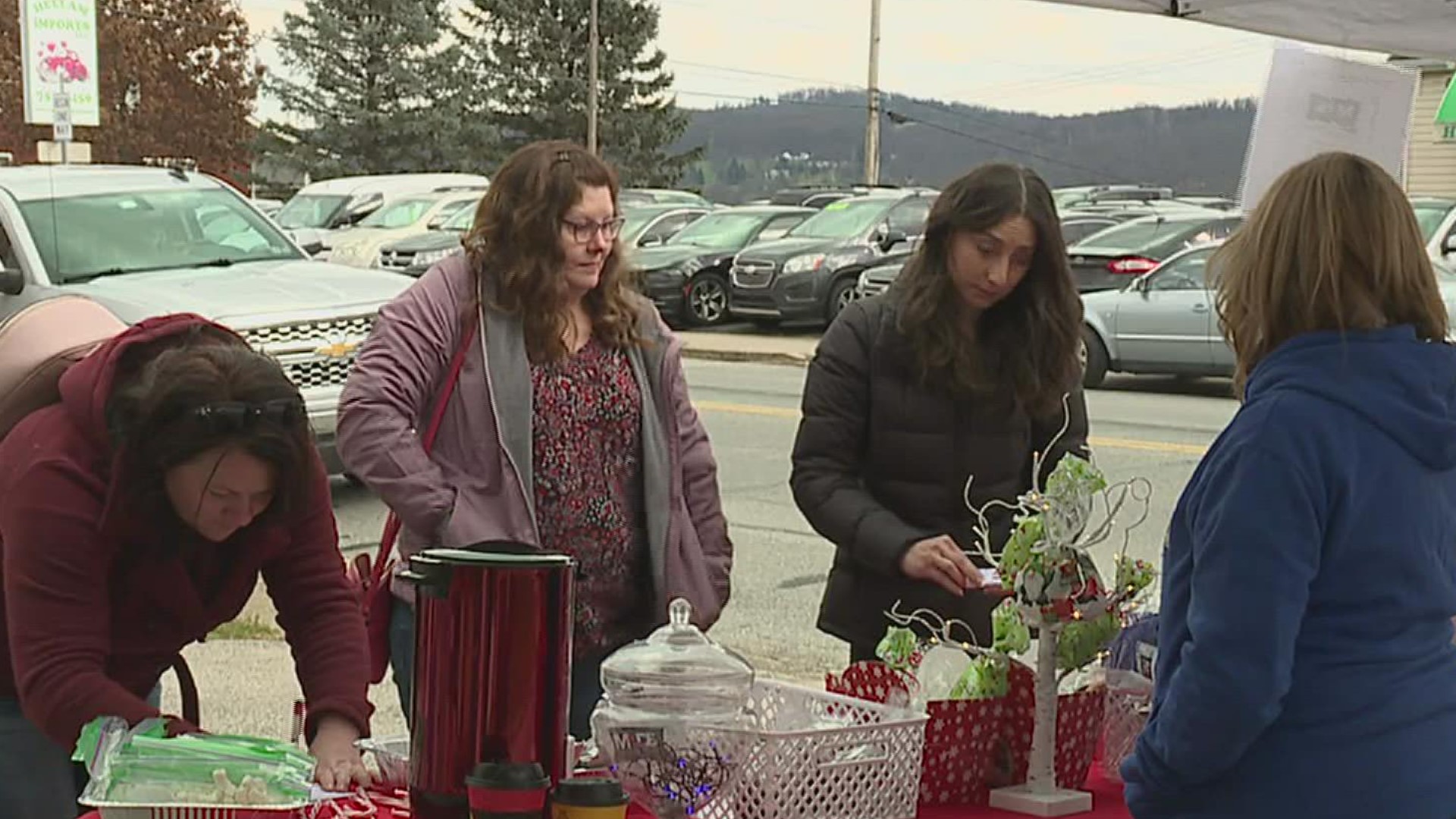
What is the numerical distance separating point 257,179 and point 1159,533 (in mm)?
44560

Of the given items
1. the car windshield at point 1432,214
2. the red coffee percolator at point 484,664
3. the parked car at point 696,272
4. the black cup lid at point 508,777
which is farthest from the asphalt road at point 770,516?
the parked car at point 696,272

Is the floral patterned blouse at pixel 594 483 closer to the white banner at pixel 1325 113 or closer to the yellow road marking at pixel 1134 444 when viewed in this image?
the white banner at pixel 1325 113

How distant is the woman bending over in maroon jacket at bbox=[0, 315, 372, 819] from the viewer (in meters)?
2.47

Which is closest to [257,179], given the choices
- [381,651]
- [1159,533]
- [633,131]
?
[633,131]

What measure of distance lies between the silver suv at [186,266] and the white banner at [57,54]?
0.55 meters

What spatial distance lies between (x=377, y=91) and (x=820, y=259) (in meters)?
32.3

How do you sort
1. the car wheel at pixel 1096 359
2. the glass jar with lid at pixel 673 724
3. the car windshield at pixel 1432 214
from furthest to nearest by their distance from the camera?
the car wheel at pixel 1096 359
the car windshield at pixel 1432 214
the glass jar with lid at pixel 673 724

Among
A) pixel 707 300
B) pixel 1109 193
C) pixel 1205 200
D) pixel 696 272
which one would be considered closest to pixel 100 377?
pixel 696 272

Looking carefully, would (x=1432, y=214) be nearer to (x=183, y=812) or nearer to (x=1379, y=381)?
(x=1379, y=381)

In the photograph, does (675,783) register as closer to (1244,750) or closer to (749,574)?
(1244,750)

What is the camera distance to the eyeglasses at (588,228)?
3.57 meters

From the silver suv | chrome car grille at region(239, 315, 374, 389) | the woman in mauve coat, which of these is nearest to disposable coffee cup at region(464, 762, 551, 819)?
the woman in mauve coat

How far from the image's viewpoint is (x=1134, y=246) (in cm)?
1717

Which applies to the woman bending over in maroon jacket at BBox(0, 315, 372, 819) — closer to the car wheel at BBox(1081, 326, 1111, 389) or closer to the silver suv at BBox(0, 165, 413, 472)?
the silver suv at BBox(0, 165, 413, 472)
